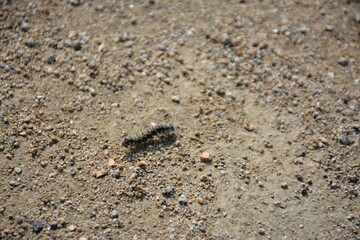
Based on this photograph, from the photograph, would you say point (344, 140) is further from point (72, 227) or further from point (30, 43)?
point (30, 43)

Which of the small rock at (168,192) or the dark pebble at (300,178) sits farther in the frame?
the dark pebble at (300,178)

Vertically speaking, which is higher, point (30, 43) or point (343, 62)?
point (30, 43)

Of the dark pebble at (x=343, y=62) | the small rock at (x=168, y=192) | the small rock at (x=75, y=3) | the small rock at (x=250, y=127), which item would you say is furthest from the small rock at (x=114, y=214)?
the dark pebble at (x=343, y=62)

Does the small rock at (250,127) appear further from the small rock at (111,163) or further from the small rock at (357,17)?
the small rock at (357,17)

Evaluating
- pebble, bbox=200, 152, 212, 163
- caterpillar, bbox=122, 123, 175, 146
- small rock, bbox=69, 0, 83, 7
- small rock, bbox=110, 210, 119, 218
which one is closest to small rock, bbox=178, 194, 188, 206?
pebble, bbox=200, 152, 212, 163

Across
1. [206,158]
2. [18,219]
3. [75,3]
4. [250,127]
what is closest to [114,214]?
[18,219]

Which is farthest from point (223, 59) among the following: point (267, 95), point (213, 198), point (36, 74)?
point (36, 74)

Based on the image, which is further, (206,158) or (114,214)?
(206,158)
